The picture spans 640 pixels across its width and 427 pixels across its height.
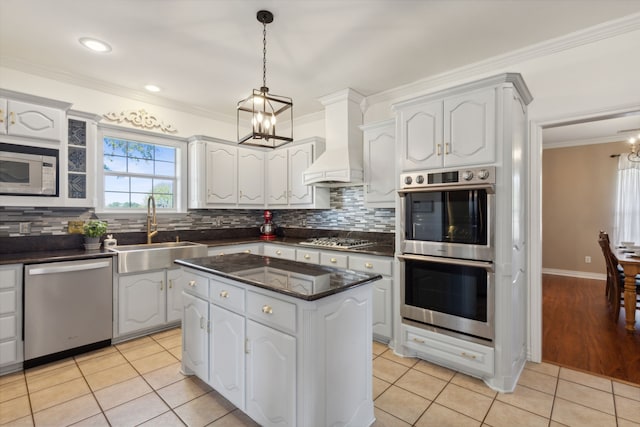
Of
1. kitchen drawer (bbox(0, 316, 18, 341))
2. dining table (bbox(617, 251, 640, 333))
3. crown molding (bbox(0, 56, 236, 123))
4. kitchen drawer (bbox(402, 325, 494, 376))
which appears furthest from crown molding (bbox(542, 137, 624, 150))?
kitchen drawer (bbox(0, 316, 18, 341))

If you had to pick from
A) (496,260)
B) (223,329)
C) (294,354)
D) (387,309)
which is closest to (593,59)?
(496,260)

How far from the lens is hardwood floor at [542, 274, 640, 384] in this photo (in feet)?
8.51

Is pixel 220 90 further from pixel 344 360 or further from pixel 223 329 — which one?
pixel 344 360

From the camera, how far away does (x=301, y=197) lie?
4.32 metres

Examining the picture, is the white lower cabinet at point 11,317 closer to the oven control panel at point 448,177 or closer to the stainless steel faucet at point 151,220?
the stainless steel faucet at point 151,220

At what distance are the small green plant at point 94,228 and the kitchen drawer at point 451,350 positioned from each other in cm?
313

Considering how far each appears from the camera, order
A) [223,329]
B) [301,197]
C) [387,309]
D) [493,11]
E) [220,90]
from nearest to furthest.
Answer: [223,329], [493,11], [387,309], [220,90], [301,197]

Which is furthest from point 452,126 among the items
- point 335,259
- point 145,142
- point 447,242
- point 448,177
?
point 145,142

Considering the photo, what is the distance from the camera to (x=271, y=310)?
1636 millimetres

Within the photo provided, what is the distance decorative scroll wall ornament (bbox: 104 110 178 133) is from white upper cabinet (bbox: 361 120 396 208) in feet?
8.40

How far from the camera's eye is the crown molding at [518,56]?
2.32m

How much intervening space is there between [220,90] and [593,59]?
3582 millimetres

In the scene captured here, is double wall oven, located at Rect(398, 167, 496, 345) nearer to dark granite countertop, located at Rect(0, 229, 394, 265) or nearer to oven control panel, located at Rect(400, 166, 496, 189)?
oven control panel, located at Rect(400, 166, 496, 189)

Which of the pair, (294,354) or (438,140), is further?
(438,140)
